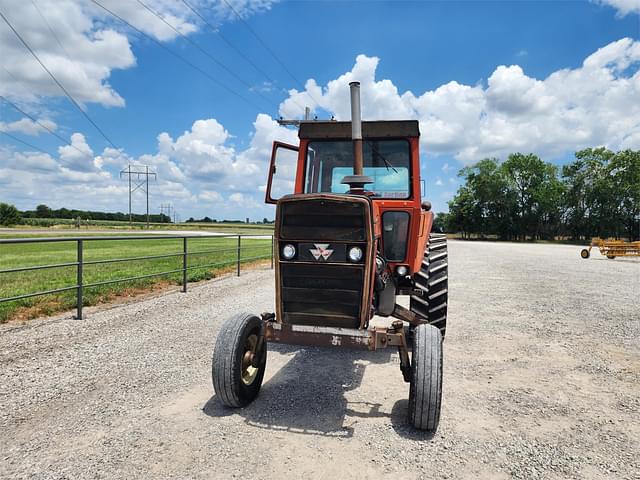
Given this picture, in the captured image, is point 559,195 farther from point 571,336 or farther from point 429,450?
point 429,450

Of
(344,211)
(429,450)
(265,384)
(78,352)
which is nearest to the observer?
(429,450)

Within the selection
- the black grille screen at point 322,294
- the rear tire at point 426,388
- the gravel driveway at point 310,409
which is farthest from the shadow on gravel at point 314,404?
the black grille screen at point 322,294

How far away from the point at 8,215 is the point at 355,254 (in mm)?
59979

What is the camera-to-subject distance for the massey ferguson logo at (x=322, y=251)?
3.25m

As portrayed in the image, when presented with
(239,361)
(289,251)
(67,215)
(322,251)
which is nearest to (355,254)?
(322,251)

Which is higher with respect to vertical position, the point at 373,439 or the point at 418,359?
the point at 418,359

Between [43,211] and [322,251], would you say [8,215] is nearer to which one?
[43,211]

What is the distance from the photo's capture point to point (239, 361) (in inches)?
128

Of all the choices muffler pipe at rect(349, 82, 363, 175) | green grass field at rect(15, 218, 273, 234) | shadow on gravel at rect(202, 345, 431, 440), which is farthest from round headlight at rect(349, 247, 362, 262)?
green grass field at rect(15, 218, 273, 234)

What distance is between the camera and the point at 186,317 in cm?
648

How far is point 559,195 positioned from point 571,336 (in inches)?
2261

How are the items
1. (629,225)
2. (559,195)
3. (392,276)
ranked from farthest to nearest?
(559,195) < (629,225) < (392,276)

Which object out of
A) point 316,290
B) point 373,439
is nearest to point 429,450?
point 373,439

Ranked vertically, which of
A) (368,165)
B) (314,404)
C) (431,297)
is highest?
(368,165)
